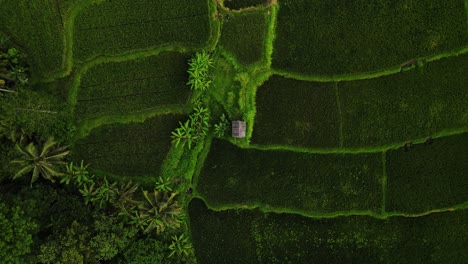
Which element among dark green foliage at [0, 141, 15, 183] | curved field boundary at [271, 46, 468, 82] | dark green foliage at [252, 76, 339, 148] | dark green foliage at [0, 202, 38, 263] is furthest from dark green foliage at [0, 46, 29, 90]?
curved field boundary at [271, 46, 468, 82]

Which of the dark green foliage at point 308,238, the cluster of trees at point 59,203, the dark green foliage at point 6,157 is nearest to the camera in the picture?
the cluster of trees at point 59,203

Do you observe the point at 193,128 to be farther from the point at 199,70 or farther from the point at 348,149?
the point at 348,149

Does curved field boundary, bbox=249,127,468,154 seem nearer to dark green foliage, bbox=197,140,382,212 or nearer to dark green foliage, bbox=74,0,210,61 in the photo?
dark green foliage, bbox=197,140,382,212

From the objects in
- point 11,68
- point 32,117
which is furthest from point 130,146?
point 11,68

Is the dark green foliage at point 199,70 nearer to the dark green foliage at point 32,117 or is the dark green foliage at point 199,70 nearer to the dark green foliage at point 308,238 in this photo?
the dark green foliage at point 308,238

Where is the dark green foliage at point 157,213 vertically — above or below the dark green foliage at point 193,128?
below

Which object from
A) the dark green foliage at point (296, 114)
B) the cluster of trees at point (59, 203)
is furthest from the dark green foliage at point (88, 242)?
the dark green foliage at point (296, 114)

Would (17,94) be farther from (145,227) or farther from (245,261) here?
(245,261)

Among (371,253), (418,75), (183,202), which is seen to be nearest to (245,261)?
(183,202)
